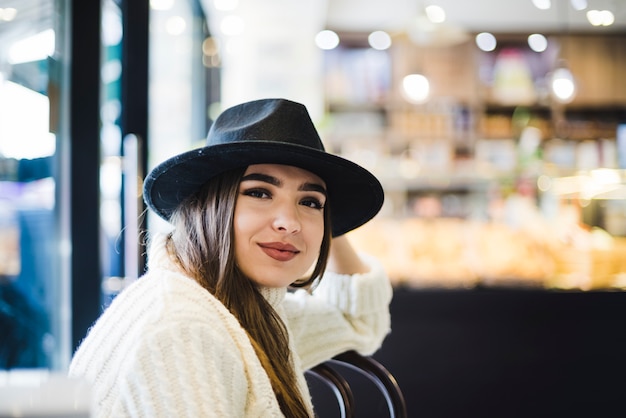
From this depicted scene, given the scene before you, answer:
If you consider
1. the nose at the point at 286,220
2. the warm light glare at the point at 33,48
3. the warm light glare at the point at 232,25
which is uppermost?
the warm light glare at the point at 232,25

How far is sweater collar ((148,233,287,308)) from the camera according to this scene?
113cm

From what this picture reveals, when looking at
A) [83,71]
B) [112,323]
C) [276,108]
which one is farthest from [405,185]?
[112,323]

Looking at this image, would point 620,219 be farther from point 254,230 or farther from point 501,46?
point 254,230

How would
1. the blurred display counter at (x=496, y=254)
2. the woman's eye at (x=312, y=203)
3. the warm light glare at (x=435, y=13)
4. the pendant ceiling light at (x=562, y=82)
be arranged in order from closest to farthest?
the woman's eye at (x=312, y=203) < the blurred display counter at (x=496, y=254) < the pendant ceiling light at (x=562, y=82) < the warm light glare at (x=435, y=13)

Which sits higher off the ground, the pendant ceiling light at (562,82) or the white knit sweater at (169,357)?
the pendant ceiling light at (562,82)

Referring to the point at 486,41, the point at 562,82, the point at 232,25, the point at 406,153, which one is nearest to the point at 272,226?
the point at 562,82

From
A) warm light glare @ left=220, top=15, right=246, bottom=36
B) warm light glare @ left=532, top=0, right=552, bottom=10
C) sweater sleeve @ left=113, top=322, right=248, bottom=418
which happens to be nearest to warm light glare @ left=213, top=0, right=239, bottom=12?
warm light glare @ left=220, top=15, right=246, bottom=36

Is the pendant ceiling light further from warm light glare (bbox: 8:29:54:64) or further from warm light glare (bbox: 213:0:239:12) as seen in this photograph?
warm light glare (bbox: 8:29:54:64)

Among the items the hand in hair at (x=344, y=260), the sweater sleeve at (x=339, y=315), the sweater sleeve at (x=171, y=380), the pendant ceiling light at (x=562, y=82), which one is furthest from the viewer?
the pendant ceiling light at (x=562, y=82)

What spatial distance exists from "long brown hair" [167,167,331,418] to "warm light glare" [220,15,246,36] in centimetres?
450

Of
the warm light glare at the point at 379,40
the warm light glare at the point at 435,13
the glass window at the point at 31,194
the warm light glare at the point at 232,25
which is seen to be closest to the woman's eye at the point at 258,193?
the glass window at the point at 31,194

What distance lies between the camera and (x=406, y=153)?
5988 mm

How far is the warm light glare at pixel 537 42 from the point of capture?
5934 millimetres

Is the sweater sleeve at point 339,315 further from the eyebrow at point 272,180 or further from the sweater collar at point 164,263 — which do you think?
the eyebrow at point 272,180
